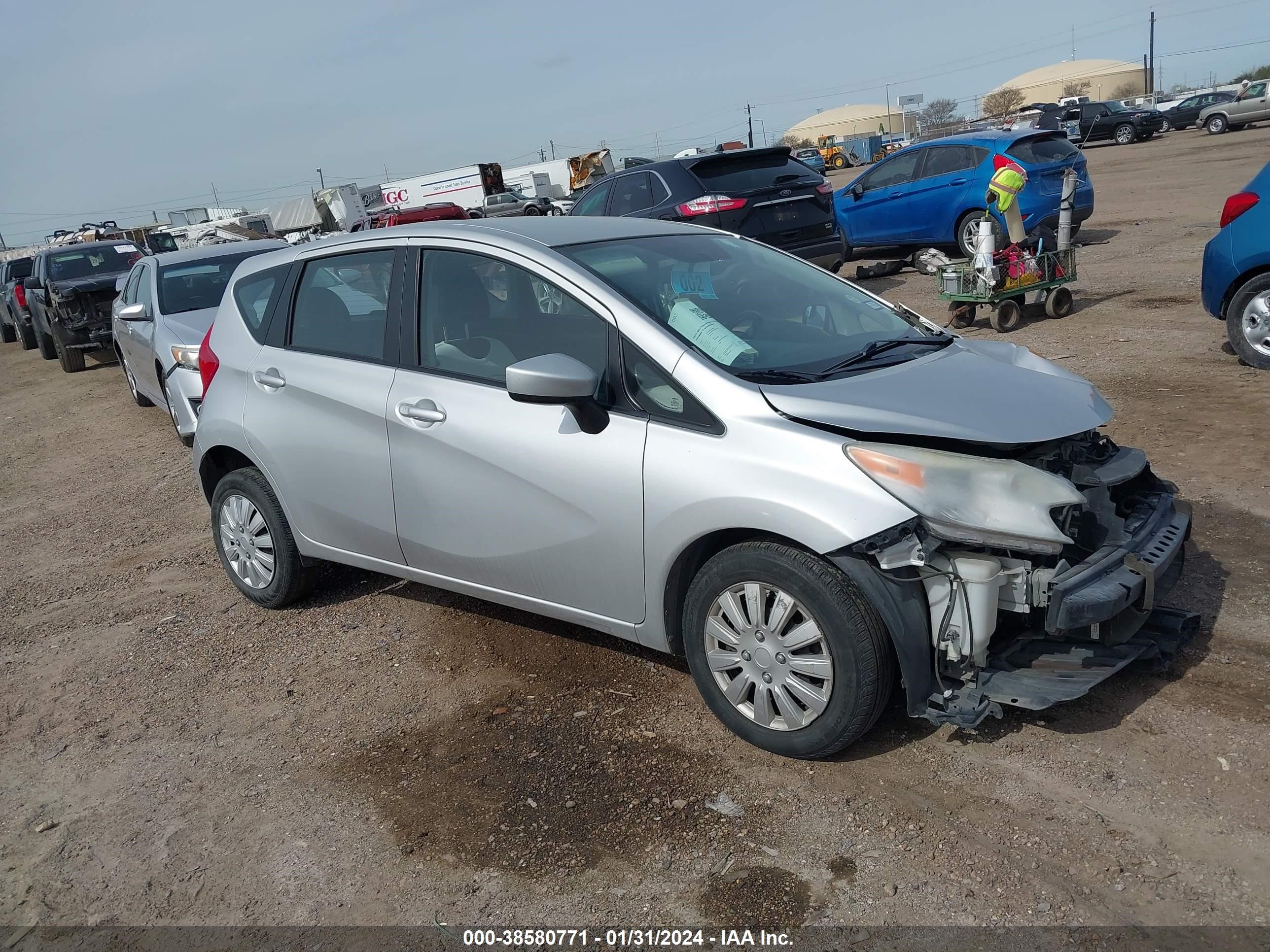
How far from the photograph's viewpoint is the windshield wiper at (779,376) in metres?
3.44

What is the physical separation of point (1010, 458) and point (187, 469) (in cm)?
728

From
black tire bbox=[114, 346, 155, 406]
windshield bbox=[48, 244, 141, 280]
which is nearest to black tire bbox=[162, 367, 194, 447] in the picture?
black tire bbox=[114, 346, 155, 406]

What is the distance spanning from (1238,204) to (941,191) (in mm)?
6491

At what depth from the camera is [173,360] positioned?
28.5 ft

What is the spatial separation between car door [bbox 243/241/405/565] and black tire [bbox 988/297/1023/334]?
7019mm

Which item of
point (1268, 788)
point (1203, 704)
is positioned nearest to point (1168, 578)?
point (1203, 704)

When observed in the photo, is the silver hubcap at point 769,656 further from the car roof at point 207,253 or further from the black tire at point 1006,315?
the car roof at point 207,253

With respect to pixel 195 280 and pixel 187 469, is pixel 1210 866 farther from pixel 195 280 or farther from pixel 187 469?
pixel 195 280

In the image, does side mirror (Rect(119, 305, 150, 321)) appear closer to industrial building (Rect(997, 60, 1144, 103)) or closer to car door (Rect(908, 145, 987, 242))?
car door (Rect(908, 145, 987, 242))

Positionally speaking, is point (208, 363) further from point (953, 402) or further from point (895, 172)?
point (895, 172)

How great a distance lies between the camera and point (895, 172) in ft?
46.6

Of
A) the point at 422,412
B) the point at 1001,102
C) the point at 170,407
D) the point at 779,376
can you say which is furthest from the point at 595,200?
the point at 1001,102

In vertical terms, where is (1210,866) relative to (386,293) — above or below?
below

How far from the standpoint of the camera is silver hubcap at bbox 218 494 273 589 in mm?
5059
